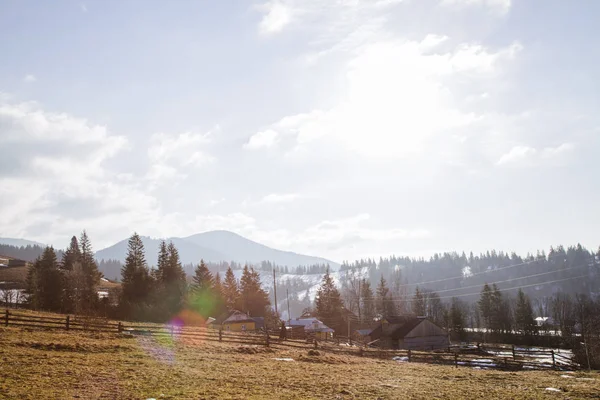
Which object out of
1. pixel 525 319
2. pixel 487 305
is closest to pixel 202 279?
pixel 487 305

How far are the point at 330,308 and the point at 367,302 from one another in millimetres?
32928

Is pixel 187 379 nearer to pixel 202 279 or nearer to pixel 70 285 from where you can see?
pixel 70 285

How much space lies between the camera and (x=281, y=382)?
18.6m

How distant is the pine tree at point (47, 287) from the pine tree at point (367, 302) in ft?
280

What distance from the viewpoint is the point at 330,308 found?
343 feet

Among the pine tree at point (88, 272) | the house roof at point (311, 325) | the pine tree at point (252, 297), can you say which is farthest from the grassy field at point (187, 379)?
the pine tree at point (252, 297)

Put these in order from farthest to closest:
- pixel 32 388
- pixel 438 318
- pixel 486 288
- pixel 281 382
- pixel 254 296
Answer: pixel 438 318
pixel 486 288
pixel 254 296
pixel 281 382
pixel 32 388

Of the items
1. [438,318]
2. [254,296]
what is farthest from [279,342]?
[438,318]

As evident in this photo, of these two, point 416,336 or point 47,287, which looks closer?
point 47,287

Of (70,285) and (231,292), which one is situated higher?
(70,285)

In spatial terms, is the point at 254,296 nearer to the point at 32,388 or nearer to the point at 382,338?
the point at 382,338

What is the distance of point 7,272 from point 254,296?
8145 centimetres

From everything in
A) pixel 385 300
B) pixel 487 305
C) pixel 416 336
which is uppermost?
pixel 385 300

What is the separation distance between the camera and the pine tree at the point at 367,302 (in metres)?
132
